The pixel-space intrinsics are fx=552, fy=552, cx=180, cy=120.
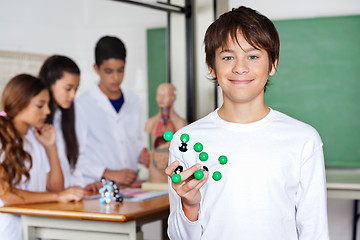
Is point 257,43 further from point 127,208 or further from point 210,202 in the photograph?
point 127,208

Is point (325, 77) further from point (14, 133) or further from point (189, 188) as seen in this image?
point (189, 188)

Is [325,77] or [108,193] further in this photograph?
[325,77]

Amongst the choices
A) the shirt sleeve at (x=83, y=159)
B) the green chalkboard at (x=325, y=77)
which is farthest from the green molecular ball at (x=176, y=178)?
the green chalkboard at (x=325, y=77)

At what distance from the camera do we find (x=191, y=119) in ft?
11.9

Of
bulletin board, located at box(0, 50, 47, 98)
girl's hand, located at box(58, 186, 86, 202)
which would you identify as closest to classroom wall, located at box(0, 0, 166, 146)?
bulletin board, located at box(0, 50, 47, 98)

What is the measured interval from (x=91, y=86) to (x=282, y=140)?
180cm

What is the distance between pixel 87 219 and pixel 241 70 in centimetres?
120

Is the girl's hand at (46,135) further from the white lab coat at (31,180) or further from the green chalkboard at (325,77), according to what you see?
the green chalkboard at (325,77)

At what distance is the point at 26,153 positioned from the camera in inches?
105

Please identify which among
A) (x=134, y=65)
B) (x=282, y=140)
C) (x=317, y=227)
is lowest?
(x=317, y=227)

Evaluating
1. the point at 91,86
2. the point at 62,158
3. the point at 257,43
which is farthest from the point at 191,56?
the point at 257,43

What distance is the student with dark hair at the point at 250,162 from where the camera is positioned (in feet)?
4.82

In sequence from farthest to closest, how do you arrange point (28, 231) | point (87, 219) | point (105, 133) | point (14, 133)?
point (105, 133) < point (14, 133) < point (28, 231) < point (87, 219)

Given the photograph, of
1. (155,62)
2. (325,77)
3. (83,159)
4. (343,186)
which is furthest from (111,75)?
(325,77)
